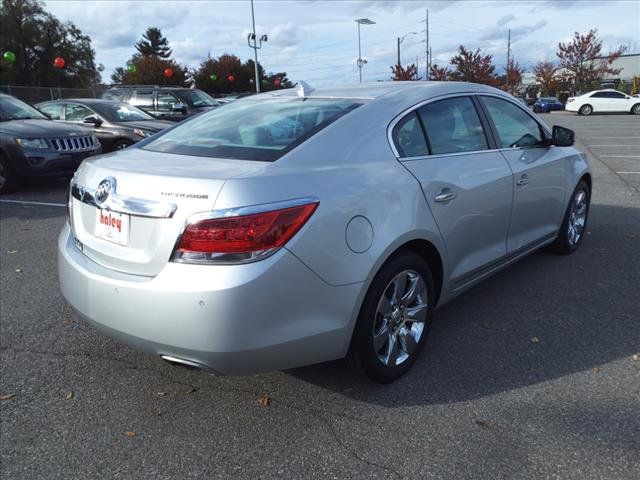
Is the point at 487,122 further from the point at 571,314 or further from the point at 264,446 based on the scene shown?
the point at 264,446

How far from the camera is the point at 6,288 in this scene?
4.61m

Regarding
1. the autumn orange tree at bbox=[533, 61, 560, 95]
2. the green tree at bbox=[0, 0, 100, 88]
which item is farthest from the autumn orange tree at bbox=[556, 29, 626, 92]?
the green tree at bbox=[0, 0, 100, 88]

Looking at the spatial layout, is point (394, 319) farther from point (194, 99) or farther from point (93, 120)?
point (194, 99)

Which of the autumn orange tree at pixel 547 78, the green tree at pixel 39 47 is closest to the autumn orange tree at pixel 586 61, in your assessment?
the autumn orange tree at pixel 547 78

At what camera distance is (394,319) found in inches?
120

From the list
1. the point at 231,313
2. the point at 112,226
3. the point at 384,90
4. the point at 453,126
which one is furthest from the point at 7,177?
the point at 231,313

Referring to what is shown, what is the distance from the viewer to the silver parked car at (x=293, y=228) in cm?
236

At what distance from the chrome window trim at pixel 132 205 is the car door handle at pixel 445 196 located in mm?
1484

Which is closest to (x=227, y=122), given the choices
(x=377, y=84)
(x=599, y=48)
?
(x=377, y=84)

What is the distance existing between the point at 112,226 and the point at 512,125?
3031 millimetres

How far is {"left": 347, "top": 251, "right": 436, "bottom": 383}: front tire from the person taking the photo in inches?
110

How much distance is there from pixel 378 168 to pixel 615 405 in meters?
1.68

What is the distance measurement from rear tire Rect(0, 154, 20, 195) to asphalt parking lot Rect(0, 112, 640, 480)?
5.24m

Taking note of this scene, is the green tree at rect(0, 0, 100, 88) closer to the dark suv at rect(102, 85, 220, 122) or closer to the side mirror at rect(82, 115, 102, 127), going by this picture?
the dark suv at rect(102, 85, 220, 122)
